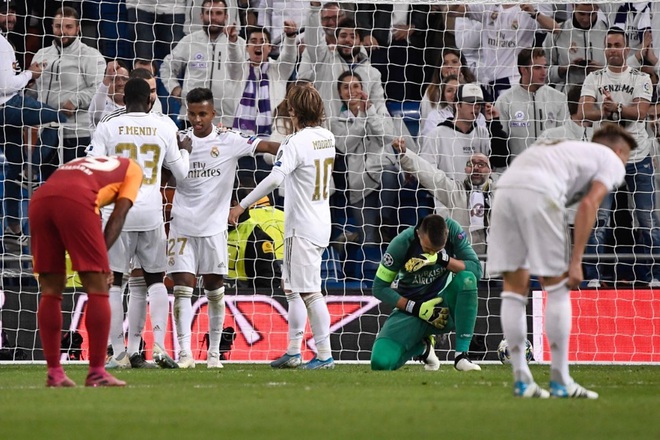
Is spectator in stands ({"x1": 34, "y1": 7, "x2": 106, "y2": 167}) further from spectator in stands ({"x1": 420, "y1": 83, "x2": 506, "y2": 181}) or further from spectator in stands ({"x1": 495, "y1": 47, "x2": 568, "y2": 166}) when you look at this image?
spectator in stands ({"x1": 495, "y1": 47, "x2": 568, "y2": 166})

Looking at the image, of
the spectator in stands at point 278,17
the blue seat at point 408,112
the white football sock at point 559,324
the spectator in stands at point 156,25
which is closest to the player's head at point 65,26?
the spectator in stands at point 156,25

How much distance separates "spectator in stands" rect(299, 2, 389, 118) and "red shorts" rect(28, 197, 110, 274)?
720cm

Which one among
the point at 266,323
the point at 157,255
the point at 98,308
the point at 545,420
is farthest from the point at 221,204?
the point at 545,420

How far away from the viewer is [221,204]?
33.2 ft

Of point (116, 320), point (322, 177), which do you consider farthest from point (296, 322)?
point (116, 320)

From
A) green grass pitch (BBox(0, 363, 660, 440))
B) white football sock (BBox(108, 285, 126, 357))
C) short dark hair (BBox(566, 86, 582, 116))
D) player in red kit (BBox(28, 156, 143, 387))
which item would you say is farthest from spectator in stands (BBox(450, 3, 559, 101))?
player in red kit (BBox(28, 156, 143, 387))

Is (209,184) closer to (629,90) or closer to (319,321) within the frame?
(319,321)

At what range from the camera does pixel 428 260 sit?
9.55 m

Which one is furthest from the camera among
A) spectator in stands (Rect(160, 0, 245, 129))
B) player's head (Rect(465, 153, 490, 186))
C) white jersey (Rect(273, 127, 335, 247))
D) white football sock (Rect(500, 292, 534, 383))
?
spectator in stands (Rect(160, 0, 245, 129))

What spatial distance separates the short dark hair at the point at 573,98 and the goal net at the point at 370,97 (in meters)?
0.02

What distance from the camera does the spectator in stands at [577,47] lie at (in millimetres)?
14359

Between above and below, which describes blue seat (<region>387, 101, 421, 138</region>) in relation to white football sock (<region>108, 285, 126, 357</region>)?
above

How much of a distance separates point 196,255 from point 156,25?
5002 millimetres

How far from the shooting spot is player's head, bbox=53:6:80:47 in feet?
44.1
